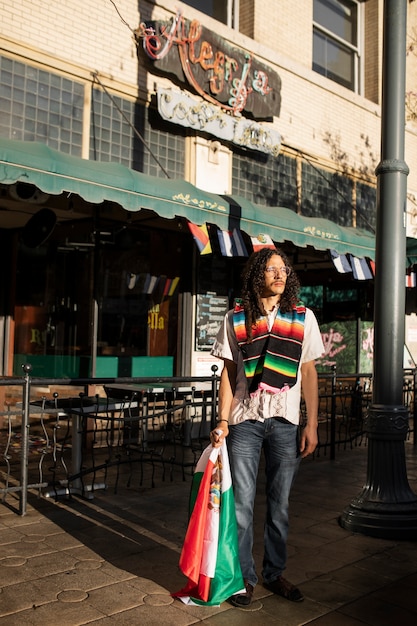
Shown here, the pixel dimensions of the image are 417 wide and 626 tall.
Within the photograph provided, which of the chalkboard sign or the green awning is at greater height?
the green awning

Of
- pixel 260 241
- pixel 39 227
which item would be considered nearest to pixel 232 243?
pixel 260 241

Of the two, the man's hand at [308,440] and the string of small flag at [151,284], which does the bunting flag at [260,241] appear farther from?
the man's hand at [308,440]

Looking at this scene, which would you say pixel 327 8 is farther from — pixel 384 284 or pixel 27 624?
pixel 27 624

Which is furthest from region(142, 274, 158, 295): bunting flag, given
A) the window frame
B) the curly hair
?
the window frame

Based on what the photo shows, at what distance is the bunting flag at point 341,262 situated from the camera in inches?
400

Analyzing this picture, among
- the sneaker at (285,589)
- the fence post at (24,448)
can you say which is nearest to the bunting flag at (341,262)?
the fence post at (24,448)

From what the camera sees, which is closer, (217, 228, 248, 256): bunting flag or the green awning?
the green awning

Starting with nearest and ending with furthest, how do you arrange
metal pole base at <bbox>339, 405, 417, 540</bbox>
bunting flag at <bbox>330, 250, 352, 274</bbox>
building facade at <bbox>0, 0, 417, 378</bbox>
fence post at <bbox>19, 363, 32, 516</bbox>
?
metal pole base at <bbox>339, 405, 417, 540</bbox>, fence post at <bbox>19, 363, 32, 516</bbox>, building facade at <bbox>0, 0, 417, 378</bbox>, bunting flag at <bbox>330, 250, 352, 274</bbox>

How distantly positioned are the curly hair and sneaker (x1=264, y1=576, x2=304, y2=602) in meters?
1.48

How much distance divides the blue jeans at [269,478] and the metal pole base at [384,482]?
1.61 meters

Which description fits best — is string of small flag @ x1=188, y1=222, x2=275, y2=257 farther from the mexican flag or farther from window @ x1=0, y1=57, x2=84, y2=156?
the mexican flag

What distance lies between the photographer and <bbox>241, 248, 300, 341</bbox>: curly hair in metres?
3.90

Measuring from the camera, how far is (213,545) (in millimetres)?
3570

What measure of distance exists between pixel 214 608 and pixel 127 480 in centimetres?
348
